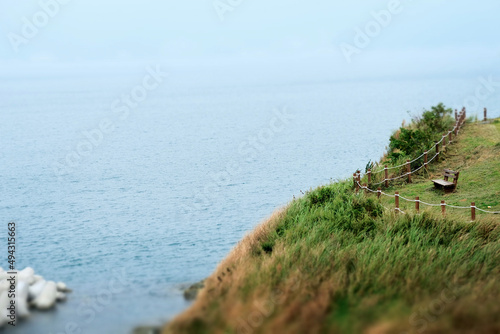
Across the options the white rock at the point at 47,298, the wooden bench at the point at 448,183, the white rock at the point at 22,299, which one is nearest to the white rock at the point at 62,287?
the white rock at the point at 47,298

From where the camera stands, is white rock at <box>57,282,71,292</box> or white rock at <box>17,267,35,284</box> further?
white rock at <box>57,282,71,292</box>

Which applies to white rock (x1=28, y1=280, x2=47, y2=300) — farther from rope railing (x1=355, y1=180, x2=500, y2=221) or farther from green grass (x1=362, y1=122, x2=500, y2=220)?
green grass (x1=362, y1=122, x2=500, y2=220)

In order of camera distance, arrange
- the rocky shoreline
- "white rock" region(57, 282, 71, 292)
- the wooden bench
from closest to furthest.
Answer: the rocky shoreline, "white rock" region(57, 282, 71, 292), the wooden bench

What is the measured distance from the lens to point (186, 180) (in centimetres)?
3194

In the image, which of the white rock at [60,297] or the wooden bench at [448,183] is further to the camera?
the wooden bench at [448,183]

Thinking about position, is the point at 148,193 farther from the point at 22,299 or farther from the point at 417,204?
the point at 417,204

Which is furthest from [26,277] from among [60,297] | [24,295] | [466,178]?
[466,178]

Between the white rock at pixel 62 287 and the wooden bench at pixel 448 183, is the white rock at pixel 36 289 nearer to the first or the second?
the white rock at pixel 62 287

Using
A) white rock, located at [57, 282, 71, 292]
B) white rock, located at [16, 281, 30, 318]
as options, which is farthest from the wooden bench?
white rock, located at [16, 281, 30, 318]

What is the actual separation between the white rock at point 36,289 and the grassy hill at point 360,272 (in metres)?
4.45

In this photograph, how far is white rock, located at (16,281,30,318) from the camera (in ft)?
46.7

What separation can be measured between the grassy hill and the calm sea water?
7.54 ft

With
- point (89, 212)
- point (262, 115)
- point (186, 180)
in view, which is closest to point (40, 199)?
point (89, 212)

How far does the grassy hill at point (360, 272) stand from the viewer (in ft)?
36.4
